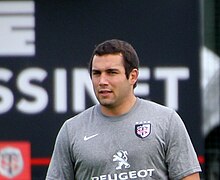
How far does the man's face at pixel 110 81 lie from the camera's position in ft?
13.6

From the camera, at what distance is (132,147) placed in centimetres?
417

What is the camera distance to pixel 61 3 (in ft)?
21.4

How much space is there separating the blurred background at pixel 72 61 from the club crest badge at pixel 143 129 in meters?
2.27

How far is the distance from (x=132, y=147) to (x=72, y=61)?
2.38 meters

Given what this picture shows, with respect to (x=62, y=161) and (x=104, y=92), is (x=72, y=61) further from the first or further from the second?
(x=104, y=92)

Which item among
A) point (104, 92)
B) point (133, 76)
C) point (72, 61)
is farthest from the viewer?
point (72, 61)

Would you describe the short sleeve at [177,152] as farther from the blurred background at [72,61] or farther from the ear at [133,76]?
the blurred background at [72,61]

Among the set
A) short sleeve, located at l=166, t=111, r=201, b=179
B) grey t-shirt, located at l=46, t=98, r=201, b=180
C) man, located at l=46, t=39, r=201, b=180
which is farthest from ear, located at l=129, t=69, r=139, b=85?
short sleeve, located at l=166, t=111, r=201, b=179

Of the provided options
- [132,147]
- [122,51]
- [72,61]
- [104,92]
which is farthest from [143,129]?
[72,61]

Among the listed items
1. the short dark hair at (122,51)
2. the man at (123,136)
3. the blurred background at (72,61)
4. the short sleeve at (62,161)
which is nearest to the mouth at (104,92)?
the man at (123,136)

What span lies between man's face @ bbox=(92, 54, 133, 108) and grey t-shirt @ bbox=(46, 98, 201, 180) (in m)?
0.10

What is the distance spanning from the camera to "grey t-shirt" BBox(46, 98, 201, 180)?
4156 millimetres

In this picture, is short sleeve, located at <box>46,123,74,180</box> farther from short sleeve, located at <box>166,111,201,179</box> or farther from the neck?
short sleeve, located at <box>166,111,201,179</box>

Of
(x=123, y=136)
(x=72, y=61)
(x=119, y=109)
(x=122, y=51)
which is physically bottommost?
(x=123, y=136)
